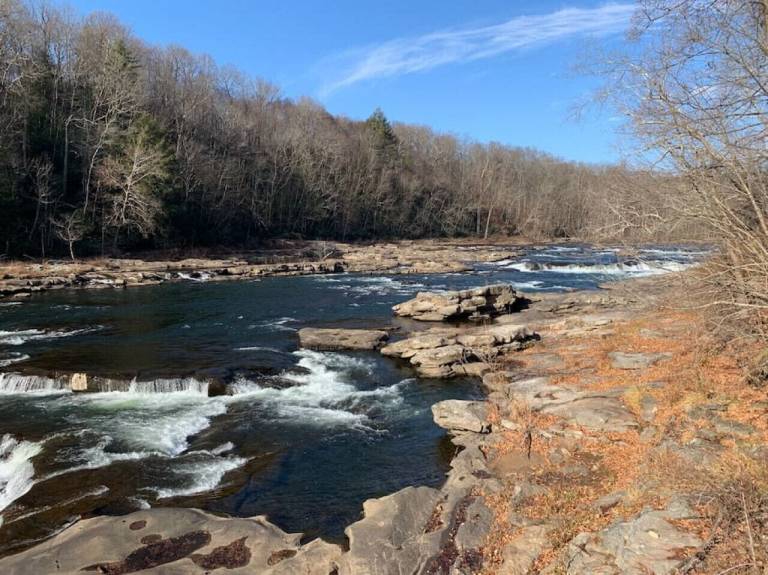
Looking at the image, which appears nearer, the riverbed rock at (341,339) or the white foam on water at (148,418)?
the white foam on water at (148,418)

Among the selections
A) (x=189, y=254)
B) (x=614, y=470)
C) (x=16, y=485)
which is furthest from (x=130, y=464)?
(x=189, y=254)

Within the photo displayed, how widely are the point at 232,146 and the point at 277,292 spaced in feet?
101

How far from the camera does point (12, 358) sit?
15484 millimetres

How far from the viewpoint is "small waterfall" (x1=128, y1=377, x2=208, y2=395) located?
43.9ft

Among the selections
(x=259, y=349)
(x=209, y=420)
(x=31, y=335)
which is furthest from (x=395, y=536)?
(x=31, y=335)

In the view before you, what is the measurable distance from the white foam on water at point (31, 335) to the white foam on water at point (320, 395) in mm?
8709

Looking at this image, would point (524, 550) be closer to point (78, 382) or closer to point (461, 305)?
point (78, 382)

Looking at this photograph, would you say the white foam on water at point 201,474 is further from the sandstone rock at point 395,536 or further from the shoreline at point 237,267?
the shoreline at point 237,267

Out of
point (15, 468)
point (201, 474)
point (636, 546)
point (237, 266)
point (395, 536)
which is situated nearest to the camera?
point (636, 546)

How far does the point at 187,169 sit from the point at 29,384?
35.7 meters

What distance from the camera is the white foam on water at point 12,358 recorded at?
14882 mm

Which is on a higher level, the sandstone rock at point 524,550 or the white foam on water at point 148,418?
the sandstone rock at point 524,550

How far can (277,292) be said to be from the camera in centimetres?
2969

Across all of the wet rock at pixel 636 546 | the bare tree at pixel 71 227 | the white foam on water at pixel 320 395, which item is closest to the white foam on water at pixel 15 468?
the white foam on water at pixel 320 395
